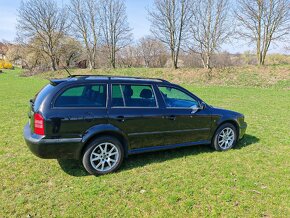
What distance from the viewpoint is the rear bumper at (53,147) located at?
3572 mm

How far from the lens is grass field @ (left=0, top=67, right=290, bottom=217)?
314 cm

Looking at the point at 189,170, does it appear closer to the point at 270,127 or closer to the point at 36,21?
the point at 270,127

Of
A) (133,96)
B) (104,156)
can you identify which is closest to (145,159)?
(104,156)

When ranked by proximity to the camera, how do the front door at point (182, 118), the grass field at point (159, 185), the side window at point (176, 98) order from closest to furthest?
the grass field at point (159, 185) → the front door at point (182, 118) → the side window at point (176, 98)

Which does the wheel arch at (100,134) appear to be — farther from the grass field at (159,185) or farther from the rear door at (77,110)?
the grass field at (159,185)

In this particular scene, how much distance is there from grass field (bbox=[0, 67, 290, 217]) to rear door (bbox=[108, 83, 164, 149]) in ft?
1.77

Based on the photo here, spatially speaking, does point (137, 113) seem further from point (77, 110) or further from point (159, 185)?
point (159, 185)

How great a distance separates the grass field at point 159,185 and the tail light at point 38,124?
2.80 ft

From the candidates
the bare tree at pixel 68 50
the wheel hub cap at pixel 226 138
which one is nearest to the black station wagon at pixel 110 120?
the wheel hub cap at pixel 226 138

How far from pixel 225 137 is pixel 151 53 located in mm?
40126

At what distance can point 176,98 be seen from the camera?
17.0 feet

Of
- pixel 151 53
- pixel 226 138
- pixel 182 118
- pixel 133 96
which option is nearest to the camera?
pixel 133 96

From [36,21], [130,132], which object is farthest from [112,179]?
[36,21]

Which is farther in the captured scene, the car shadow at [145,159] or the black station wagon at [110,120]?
the car shadow at [145,159]
